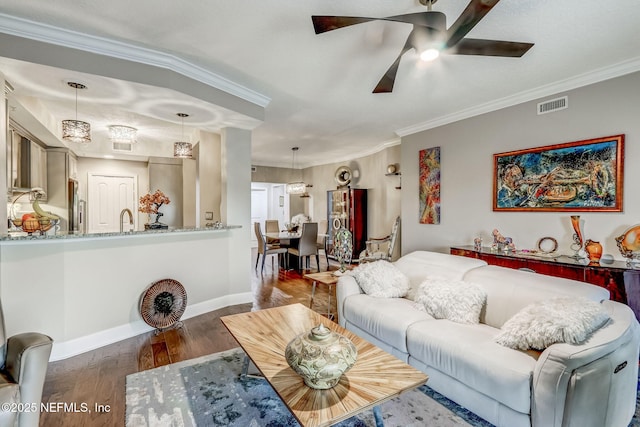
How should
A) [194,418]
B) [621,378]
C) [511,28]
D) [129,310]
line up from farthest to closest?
[129,310]
[511,28]
[194,418]
[621,378]

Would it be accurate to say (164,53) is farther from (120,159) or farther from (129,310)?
(120,159)

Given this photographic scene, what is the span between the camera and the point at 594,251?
9.51ft

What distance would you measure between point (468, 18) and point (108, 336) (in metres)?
3.94

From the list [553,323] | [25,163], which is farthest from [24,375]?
[25,163]

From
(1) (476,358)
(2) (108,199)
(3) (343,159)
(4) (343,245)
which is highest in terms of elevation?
(3) (343,159)

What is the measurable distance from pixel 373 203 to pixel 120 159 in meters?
5.61

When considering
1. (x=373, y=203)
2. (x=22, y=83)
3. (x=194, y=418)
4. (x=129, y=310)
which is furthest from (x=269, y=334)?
(x=373, y=203)

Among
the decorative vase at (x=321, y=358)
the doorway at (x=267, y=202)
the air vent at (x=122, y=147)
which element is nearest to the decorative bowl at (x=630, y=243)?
the decorative vase at (x=321, y=358)

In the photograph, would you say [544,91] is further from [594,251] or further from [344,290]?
[344,290]

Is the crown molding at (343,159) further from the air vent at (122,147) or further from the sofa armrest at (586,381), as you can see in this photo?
the sofa armrest at (586,381)

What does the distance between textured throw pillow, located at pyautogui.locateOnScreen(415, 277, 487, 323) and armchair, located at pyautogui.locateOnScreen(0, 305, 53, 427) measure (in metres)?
2.49

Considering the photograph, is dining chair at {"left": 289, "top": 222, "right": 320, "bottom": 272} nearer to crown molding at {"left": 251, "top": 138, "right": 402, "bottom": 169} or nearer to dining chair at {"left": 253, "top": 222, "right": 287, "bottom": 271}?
dining chair at {"left": 253, "top": 222, "right": 287, "bottom": 271}

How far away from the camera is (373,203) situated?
7016 millimetres

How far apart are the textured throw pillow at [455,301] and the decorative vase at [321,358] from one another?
47.1 inches
